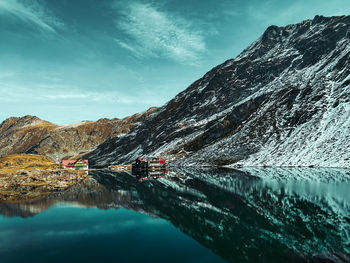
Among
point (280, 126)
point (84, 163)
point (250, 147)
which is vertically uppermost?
point (280, 126)

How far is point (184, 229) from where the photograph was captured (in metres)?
32.0

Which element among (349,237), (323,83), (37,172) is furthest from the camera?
(323,83)

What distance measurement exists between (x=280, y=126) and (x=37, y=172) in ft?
446

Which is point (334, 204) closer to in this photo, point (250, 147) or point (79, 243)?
point (79, 243)

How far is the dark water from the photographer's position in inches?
914

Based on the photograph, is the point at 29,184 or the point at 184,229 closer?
the point at 184,229

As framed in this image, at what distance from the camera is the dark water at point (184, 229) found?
23.2 m

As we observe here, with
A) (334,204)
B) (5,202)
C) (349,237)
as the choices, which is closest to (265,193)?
(334,204)

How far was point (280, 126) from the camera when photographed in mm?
153500

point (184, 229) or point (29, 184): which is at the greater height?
point (29, 184)

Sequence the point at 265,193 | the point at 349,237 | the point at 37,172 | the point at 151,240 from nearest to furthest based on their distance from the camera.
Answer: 1. the point at 349,237
2. the point at 151,240
3. the point at 265,193
4. the point at 37,172

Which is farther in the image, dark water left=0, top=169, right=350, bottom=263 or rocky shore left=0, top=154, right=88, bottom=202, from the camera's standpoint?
rocky shore left=0, top=154, right=88, bottom=202

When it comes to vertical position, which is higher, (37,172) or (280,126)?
(280,126)

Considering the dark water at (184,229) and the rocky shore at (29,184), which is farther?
the rocky shore at (29,184)
